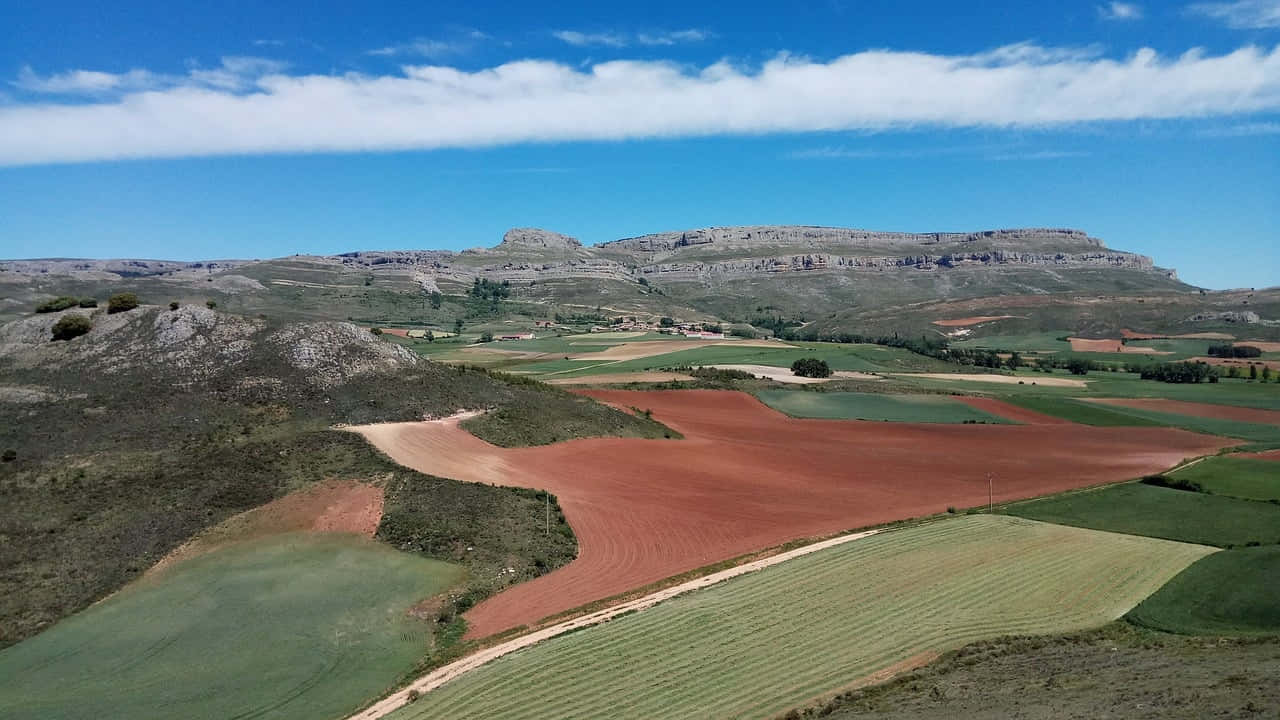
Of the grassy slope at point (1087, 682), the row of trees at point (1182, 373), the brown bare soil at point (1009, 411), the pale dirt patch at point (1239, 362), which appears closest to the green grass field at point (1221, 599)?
the grassy slope at point (1087, 682)

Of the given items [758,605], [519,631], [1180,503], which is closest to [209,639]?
[519,631]

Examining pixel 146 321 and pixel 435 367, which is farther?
pixel 435 367

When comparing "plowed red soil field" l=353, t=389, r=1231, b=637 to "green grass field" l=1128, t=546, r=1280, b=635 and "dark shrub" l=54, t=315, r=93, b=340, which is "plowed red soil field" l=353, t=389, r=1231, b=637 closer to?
"green grass field" l=1128, t=546, r=1280, b=635

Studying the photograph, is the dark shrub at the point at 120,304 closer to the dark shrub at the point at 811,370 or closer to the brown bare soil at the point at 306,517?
the brown bare soil at the point at 306,517

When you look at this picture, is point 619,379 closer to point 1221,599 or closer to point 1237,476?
point 1237,476

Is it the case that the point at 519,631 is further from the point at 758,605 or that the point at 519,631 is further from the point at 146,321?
the point at 146,321
